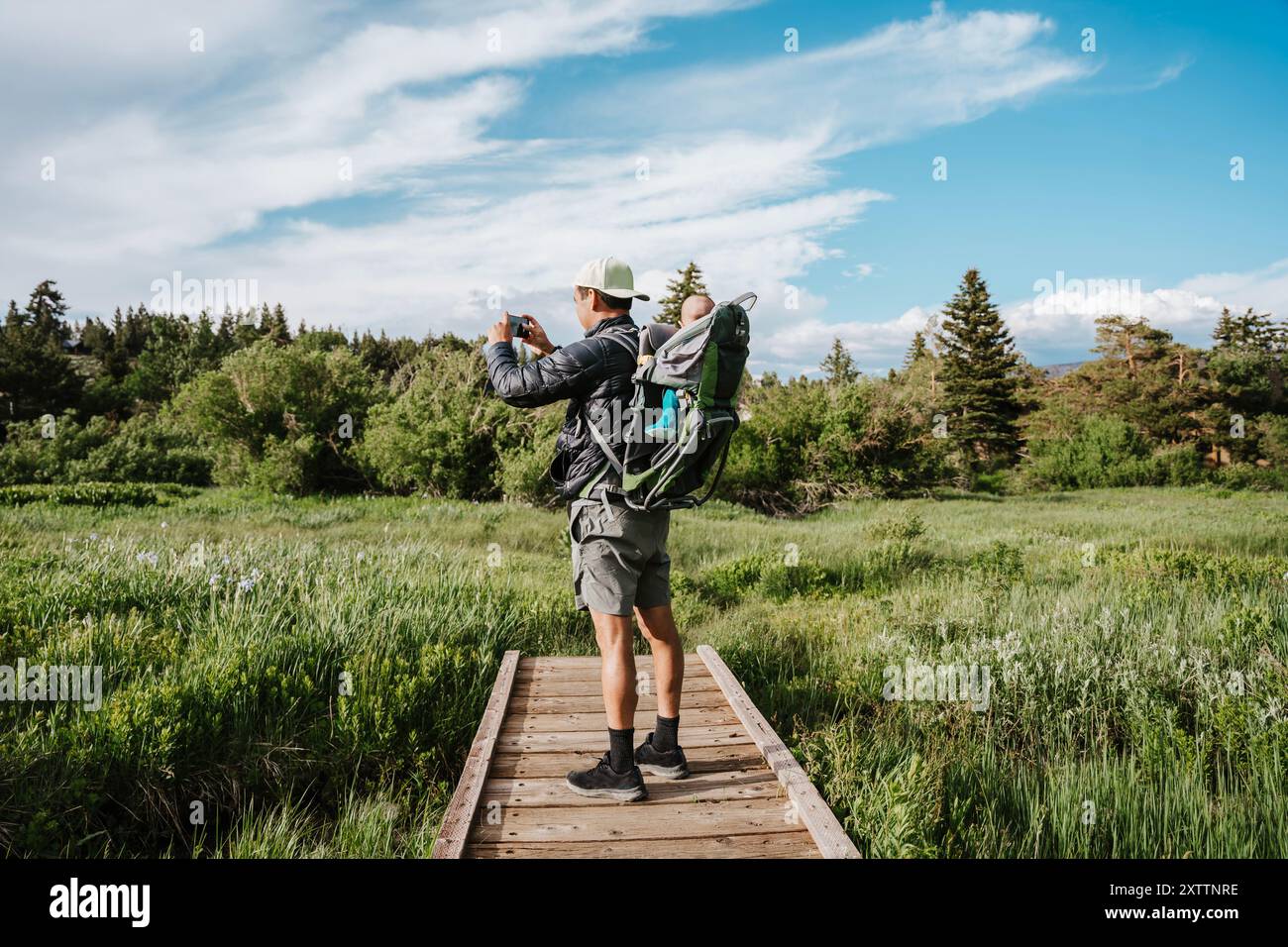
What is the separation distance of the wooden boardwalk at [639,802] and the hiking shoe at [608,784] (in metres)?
0.04

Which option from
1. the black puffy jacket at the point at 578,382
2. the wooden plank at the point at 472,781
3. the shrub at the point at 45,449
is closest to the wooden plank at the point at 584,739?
the wooden plank at the point at 472,781

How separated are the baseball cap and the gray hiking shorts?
0.97 metres

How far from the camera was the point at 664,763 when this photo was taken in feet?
12.4

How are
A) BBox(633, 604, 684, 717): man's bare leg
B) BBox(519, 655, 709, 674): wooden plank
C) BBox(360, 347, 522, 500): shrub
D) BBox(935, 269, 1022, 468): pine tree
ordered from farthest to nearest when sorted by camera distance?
BBox(935, 269, 1022, 468): pine tree < BBox(360, 347, 522, 500): shrub < BBox(519, 655, 709, 674): wooden plank < BBox(633, 604, 684, 717): man's bare leg

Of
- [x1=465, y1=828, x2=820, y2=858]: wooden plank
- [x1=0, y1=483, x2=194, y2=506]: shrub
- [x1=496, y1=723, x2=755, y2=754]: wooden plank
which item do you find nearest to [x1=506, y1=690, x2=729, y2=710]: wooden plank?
[x1=496, y1=723, x2=755, y2=754]: wooden plank

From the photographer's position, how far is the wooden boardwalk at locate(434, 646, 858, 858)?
316 cm

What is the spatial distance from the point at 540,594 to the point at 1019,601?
4.81 m

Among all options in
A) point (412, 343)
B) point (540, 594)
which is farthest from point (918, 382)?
point (412, 343)

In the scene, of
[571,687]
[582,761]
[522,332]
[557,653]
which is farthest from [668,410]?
[557,653]

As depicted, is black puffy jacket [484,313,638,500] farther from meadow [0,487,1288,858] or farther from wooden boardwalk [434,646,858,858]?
meadow [0,487,1288,858]

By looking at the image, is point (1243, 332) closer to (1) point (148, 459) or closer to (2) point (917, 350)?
(2) point (917, 350)

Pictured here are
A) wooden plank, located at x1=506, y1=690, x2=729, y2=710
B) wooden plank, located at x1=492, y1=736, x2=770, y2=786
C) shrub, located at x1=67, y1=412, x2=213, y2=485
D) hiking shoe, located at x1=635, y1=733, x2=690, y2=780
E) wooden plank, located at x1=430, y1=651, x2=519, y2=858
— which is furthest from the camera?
shrub, located at x1=67, y1=412, x2=213, y2=485

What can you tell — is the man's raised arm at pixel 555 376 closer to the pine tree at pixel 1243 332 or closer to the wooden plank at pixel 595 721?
the wooden plank at pixel 595 721
